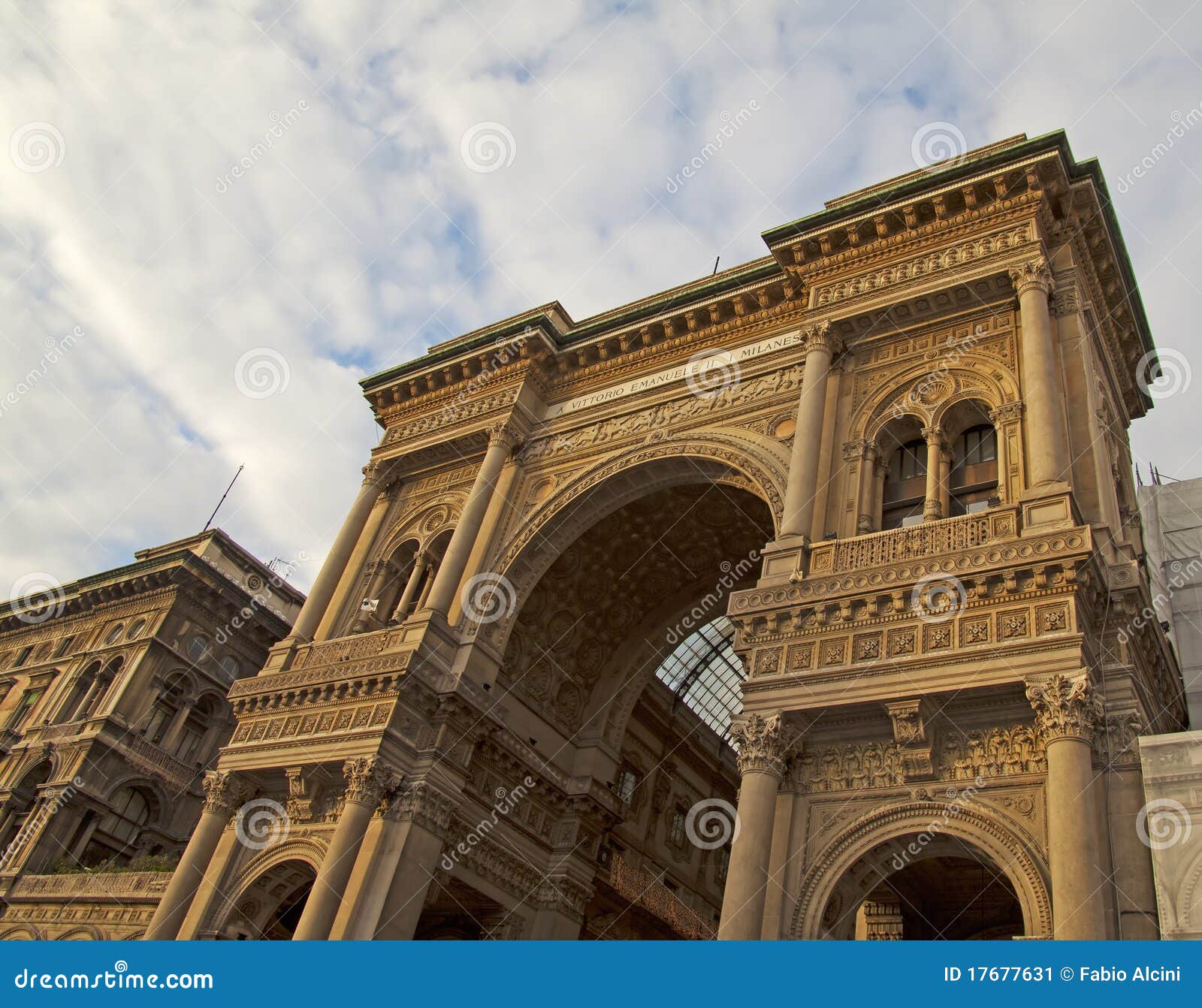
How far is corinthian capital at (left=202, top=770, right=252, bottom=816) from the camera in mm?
21562

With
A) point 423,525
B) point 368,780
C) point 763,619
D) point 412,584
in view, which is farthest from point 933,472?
point 423,525

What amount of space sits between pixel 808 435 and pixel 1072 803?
829 cm

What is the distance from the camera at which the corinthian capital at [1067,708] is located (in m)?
12.4

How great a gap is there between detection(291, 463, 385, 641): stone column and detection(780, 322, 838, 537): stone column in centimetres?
1201

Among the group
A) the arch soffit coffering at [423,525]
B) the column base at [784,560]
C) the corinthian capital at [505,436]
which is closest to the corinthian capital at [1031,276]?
the column base at [784,560]

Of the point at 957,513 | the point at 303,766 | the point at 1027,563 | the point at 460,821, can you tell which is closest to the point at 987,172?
the point at 957,513

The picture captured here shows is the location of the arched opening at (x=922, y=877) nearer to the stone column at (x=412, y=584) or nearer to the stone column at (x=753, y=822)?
the stone column at (x=753, y=822)

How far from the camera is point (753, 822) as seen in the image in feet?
46.0

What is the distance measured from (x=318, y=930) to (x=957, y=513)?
43.6 feet

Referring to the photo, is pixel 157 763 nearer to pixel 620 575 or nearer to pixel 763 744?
pixel 620 575

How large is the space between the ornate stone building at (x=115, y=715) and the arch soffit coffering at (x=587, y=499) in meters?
13.3

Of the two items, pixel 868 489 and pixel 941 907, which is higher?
pixel 868 489

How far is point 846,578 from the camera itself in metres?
15.4

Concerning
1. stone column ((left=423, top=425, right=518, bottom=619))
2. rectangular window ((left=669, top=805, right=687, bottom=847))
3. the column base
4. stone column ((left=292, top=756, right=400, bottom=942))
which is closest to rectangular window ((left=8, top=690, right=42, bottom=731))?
stone column ((left=423, top=425, right=518, bottom=619))
